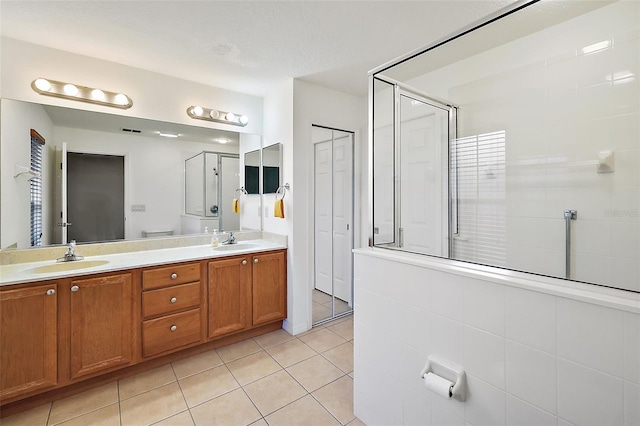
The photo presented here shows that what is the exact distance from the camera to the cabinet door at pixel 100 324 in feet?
6.07

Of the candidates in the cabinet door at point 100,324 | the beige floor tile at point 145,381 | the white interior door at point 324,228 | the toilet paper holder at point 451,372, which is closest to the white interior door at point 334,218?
the white interior door at point 324,228

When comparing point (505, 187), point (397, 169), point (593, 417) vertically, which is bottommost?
point (593, 417)

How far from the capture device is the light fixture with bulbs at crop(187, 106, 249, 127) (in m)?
2.74

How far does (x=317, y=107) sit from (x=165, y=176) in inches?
64.5

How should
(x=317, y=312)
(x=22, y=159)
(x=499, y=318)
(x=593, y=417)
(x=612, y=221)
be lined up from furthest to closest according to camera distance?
(x=317, y=312)
(x=22, y=159)
(x=612, y=221)
(x=499, y=318)
(x=593, y=417)

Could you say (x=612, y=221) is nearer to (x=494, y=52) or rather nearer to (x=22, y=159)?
(x=494, y=52)

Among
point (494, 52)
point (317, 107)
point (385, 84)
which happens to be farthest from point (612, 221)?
point (317, 107)

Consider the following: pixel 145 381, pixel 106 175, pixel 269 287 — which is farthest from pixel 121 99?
pixel 145 381

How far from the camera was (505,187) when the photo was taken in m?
2.09

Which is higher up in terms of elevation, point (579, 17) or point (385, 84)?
point (579, 17)

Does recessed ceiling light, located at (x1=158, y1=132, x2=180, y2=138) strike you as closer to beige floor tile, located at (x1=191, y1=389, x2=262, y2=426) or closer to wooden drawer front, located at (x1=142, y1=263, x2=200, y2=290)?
wooden drawer front, located at (x1=142, y1=263, x2=200, y2=290)

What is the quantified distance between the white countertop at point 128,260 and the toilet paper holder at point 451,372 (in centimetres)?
178

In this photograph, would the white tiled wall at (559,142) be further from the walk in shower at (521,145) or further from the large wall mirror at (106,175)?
the large wall mirror at (106,175)

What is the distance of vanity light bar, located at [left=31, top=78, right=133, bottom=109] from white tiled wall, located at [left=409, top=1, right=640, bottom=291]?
2483 millimetres
